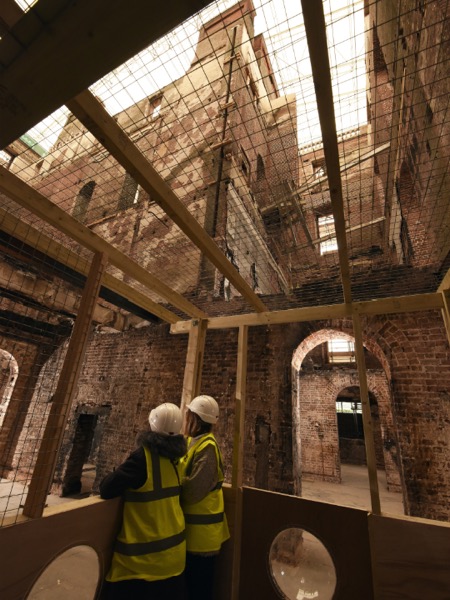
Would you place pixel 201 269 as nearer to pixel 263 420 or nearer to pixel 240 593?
pixel 263 420

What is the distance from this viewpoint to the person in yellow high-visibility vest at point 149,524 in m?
1.54

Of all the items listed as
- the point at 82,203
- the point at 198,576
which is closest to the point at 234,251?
the point at 198,576

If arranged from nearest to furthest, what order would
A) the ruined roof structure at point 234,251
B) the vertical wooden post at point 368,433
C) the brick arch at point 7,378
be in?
the ruined roof structure at point 234,251
the vertical wooden post at point 368,433
the brick arch at point 7,378

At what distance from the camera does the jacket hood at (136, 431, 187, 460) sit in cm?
169

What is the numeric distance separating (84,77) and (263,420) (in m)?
4.33

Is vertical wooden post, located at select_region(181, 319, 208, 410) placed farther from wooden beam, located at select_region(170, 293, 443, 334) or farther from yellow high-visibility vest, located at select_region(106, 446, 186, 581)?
yellow high-visibility vest, located at select_region(106, 446, 186, 581)

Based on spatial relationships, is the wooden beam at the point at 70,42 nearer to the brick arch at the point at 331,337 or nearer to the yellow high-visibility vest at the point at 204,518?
the yellow high-visibility vest at the point at 204,518

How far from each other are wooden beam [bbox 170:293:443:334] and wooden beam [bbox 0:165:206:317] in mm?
766

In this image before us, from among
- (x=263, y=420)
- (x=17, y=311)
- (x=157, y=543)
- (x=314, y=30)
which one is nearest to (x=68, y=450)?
(x=17, y=311)

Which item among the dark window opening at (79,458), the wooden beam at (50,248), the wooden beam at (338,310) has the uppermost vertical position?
the wooden beam at (50,248)

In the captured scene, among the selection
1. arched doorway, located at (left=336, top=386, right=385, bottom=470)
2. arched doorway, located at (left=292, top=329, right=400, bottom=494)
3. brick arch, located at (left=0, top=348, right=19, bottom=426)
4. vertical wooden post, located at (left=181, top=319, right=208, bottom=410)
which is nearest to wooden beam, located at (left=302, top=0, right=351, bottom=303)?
vertical wooden post, located at (left=181, top=319, right=208, bottom=410)

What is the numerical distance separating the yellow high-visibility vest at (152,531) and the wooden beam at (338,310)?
58.7 inches

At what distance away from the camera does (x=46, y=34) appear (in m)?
0.71

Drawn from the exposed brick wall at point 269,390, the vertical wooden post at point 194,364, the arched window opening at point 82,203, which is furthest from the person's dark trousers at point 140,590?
the arched window opening at point 82,203
